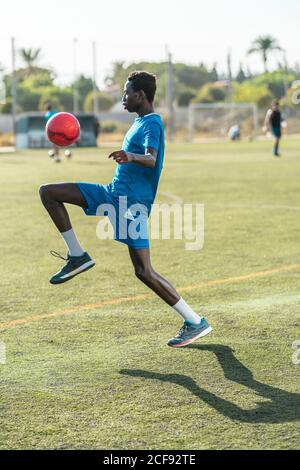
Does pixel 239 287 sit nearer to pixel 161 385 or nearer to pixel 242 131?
pixel 161 385

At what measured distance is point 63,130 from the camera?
25.1ft

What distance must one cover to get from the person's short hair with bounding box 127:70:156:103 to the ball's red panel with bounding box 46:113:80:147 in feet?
4.40

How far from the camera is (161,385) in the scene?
18.1 ft

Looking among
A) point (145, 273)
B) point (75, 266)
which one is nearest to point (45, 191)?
point (75, 266)

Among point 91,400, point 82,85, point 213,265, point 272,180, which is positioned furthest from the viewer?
point 82,85

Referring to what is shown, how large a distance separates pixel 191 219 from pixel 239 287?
615 centimetres

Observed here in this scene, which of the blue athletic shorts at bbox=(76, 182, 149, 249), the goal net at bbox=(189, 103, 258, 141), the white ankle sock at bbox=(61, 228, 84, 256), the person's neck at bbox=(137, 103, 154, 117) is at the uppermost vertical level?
the person's neck at bbox=(137, 103, 154, 117)

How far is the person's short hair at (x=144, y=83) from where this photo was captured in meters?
6.40

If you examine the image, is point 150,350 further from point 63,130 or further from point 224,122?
point 224,122

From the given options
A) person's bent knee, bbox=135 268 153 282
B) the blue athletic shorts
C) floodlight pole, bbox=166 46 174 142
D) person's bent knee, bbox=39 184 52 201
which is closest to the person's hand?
the blue athletic shorts

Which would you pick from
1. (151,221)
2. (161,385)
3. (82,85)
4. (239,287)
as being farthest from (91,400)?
(82,85)

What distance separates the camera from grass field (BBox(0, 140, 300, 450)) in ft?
15.5

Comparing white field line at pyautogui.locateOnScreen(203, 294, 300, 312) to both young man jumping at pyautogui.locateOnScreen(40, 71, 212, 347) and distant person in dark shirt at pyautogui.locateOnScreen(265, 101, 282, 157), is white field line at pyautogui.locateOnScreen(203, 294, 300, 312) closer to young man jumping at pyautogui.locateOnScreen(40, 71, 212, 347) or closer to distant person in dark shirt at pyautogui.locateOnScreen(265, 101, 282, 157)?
young man jumping at pyautogui.locateOnScreen(40, 71, 212, 347)
